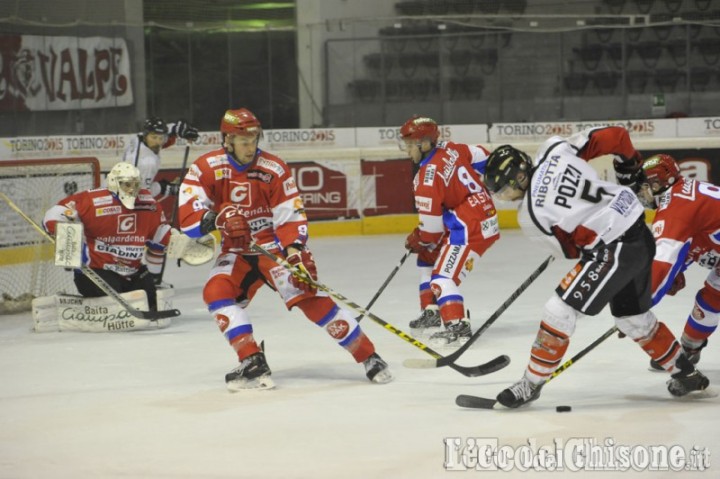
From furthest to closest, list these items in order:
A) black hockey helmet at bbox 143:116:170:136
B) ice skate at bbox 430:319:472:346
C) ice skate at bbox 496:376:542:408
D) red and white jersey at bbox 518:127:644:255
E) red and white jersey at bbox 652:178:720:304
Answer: black hockey helmet at bbox 143:116:170:136 < ice skate at bbox 430:319:472:346 < red and white jersey at bbox 652:178:720:304 < ice skate at bbox 496:376:542:408 < red and white jersey at bbox 518:127:644:255

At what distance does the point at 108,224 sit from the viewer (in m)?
6.40

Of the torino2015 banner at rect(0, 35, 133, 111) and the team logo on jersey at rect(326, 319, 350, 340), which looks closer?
the team logo on jersey at rect(326, 319, 350, 340)

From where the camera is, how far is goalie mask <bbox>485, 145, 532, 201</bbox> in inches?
154

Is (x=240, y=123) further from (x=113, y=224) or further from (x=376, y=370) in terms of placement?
(x=113, y=224)

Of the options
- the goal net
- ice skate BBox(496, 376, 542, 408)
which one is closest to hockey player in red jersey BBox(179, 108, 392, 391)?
ice skate BBox(496, 376, 542, 408)

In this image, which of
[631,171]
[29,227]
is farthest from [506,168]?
[29,227]

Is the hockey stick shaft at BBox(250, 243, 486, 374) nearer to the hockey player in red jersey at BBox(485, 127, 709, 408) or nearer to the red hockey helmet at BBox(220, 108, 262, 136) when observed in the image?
the red hockey helmet at BBox(220, 108, 262, 136)

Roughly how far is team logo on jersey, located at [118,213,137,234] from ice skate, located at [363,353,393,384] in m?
2.22

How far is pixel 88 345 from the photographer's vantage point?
19.5ft

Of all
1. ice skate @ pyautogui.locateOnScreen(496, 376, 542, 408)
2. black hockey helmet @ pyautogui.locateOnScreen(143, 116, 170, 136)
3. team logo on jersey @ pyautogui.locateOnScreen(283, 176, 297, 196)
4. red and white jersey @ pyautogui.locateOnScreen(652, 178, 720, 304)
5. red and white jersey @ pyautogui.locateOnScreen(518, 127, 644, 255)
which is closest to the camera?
red and white jersey @ pyautogui.locateOnScreen(518, 127, 644, 255)

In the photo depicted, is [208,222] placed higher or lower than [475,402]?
higher

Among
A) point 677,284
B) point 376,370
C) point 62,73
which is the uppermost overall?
point 62,73

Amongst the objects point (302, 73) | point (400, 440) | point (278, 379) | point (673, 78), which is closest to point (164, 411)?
point (278, 379)

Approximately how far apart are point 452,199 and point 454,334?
2.35 feet
